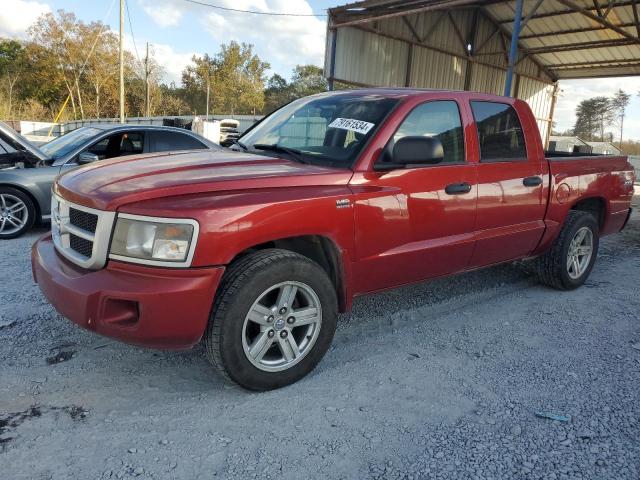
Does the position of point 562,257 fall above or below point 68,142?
below

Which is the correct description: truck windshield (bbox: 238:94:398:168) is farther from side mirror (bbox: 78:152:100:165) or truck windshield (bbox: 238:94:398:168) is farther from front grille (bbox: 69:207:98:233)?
side mirror (bbox: 78:152:100:165)

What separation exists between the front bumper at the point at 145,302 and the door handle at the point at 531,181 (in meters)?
2.79

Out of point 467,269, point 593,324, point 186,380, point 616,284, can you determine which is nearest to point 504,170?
point 467,269

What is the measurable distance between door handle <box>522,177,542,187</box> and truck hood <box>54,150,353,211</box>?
6.11 ft

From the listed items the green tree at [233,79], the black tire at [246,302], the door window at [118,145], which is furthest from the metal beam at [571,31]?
the green tree at [233,79]

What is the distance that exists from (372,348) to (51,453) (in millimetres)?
2037

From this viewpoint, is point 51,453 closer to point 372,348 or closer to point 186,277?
point 186,277

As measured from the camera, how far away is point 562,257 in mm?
4867

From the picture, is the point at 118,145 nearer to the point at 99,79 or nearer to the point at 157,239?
the point at 157,239

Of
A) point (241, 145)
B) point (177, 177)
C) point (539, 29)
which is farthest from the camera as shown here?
point (539, 29)

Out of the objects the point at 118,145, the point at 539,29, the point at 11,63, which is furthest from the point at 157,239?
the point at 11,63

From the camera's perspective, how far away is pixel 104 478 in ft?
7.13

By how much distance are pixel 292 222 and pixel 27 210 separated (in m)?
4.99

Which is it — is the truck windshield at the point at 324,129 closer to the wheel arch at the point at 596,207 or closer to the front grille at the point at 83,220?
the front grille at the point at 83,220
